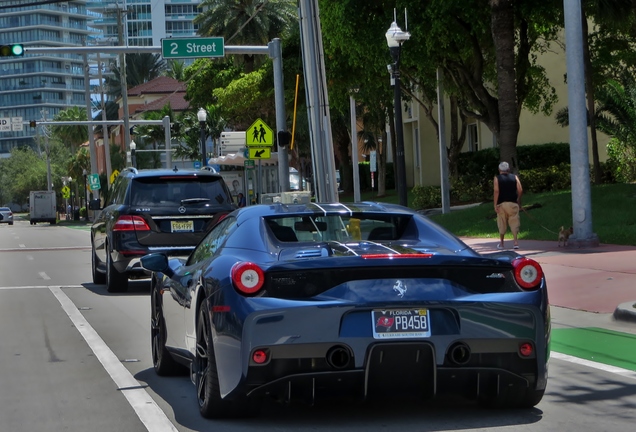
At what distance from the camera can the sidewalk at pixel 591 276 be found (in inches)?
518

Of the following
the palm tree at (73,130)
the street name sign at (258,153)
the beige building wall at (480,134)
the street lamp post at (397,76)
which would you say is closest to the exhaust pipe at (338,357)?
the street lamp post at (397,76)

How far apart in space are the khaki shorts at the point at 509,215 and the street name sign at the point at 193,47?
972cm

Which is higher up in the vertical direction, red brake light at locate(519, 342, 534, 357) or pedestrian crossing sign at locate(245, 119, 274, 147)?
pedestrian crossing sign at locate(245, 119, 274, 147)

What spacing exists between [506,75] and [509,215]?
7988mm

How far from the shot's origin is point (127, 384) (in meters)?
8.30

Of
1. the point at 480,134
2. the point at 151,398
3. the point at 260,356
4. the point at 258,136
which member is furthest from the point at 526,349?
the point at 480,134

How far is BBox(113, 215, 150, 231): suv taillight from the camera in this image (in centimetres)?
1577

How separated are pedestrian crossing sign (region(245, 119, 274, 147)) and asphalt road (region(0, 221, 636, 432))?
1592cm

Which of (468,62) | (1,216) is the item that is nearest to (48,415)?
(468,62)

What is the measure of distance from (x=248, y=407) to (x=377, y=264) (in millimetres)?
1254

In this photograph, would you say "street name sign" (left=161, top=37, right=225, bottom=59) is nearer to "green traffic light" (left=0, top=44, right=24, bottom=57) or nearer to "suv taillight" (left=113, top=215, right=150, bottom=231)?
"green traffic light" (left=0, top=44, right=24, bottom=57)

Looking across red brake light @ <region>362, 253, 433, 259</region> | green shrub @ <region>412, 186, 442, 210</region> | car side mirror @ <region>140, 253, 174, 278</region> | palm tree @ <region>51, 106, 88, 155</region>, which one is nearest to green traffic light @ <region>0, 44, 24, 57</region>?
green shrub @ <region>412, 186, 442, 210</region>

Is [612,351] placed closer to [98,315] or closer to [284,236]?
[284,236]

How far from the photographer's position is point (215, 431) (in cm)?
634
